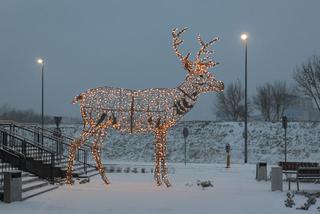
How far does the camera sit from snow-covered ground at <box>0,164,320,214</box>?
12.9 meters

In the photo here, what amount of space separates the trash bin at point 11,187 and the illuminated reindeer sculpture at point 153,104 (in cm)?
475

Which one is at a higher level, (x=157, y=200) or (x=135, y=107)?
(x=135, y=107)

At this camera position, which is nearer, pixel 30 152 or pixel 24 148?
pixel 24 148

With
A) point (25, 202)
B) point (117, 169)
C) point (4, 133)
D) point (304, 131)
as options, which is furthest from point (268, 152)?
point (25, 202)

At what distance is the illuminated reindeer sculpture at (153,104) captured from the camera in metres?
18.1

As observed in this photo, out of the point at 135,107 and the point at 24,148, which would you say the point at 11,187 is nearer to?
the point at 135,107

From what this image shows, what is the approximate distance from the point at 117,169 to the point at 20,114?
237 feet

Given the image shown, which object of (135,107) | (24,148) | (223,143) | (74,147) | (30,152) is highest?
(135,107)

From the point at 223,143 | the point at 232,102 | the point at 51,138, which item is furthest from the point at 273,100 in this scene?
the point at 51,138

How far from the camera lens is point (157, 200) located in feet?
48.1

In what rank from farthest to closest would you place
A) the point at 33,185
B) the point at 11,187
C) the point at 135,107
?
the point at 135,107
the point at 33,185
the point at 11,187

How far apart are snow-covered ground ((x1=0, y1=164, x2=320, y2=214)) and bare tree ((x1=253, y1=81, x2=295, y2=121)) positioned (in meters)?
49.5

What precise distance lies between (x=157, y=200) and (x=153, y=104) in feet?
14.1

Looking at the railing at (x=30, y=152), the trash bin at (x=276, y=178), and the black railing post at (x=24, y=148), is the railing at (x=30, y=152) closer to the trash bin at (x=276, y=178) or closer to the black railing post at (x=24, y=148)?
the black railing post at (x=24, y=148)
